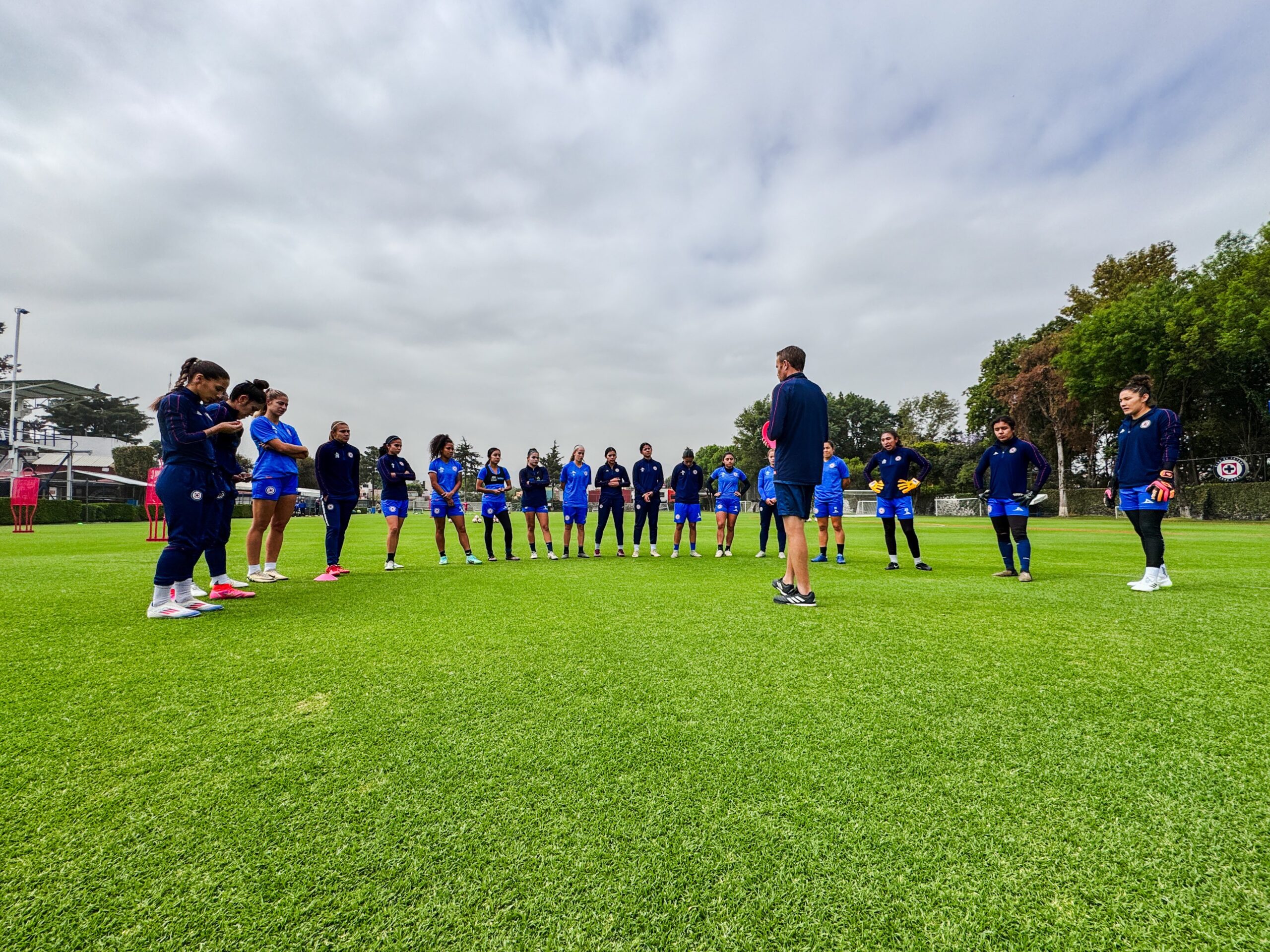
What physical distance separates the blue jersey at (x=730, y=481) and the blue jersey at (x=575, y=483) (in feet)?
8.30

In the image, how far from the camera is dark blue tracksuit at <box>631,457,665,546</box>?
10.3 metres

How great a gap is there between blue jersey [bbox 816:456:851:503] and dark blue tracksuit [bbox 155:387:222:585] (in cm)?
803

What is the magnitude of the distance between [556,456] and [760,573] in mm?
85000

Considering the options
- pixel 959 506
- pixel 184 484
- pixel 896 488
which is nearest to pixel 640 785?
pixel 184 484

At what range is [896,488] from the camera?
25.5 feet

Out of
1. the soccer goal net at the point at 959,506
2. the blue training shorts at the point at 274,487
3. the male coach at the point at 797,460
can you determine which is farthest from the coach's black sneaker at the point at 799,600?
the soccer goal net at the point at 959,506

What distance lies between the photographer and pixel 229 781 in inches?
75.3

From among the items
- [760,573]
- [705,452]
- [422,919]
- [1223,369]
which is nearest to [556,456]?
[705,452]

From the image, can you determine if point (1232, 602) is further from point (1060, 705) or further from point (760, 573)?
point (760, 573)

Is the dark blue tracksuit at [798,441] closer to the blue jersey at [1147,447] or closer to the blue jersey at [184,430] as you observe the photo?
the blue jersey at [1147,447]

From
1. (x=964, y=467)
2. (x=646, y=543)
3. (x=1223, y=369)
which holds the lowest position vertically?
(x=646, y=543)

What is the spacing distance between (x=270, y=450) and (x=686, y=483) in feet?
22.1

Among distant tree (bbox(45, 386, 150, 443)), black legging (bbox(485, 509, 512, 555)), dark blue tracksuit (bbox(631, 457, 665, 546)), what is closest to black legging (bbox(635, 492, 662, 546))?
dark blue tracksuit (bbox(631, 457, 665, 546))

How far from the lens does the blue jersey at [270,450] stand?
20.3ft
